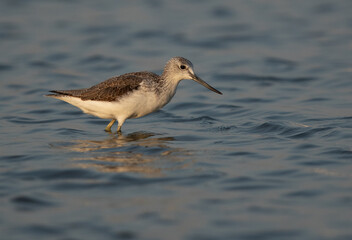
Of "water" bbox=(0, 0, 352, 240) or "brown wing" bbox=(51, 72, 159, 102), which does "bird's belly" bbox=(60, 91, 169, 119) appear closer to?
"brown wing" bbox=(51, 72, 159, 102)

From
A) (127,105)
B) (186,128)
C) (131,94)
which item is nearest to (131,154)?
(127,105)

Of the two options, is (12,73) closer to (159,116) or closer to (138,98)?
(159,116)

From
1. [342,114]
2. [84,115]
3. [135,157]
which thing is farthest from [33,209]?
[342,114]

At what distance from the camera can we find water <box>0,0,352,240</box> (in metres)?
7.16

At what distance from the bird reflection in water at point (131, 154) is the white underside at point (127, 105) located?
17.4 inches

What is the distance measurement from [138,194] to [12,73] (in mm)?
8797

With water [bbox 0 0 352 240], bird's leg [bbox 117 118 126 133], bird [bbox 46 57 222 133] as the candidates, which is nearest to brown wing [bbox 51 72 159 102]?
bird [bbox 46 57 222 133]

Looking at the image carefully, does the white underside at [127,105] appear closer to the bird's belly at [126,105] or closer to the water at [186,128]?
the bird's belly at [126,105]

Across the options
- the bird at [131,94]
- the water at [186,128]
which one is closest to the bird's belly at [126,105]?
the bird at [131,94]

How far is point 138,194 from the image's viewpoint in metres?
7.91

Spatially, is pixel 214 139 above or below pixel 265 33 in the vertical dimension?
below

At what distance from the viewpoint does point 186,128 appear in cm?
1160

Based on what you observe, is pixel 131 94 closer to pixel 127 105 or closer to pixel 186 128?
pixel 127 105

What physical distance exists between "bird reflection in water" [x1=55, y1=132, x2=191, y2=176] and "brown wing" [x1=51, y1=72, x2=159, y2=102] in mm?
757
